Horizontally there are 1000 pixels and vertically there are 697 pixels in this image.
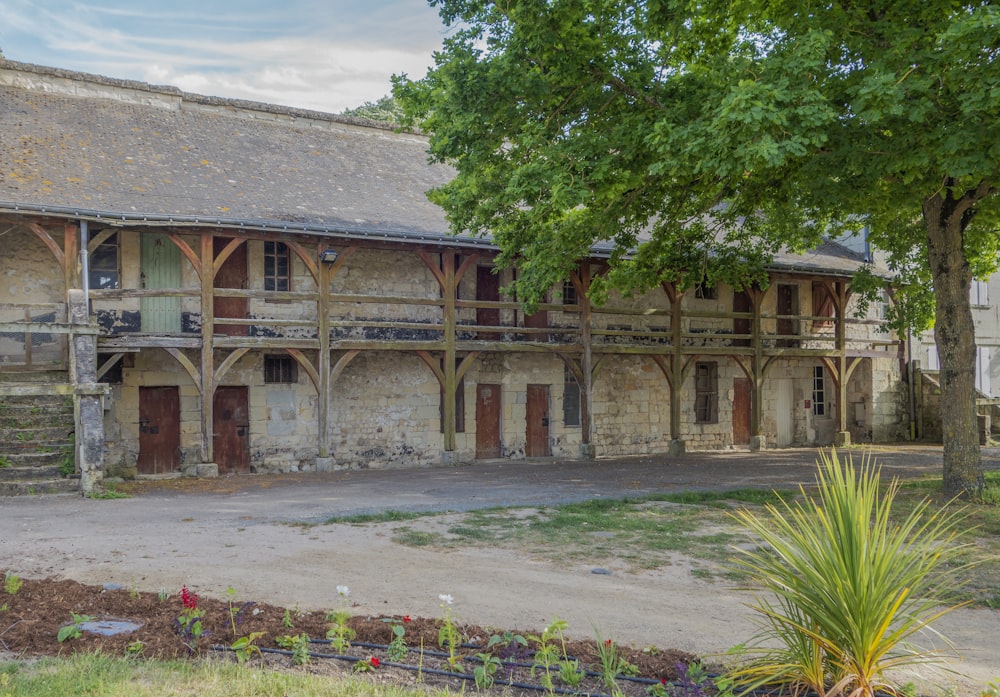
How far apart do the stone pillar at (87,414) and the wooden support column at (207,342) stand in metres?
2.08

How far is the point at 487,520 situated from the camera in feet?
33.2

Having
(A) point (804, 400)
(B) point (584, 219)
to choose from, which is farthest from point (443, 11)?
(A) point (804, 400)

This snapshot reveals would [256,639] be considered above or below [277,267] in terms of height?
below

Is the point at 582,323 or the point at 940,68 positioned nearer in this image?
the point at 940,68

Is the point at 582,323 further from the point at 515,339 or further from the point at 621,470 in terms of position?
the point at 621,470

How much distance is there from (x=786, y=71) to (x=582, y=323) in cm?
964

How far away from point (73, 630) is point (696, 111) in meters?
9.06

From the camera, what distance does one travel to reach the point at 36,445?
40.3ft

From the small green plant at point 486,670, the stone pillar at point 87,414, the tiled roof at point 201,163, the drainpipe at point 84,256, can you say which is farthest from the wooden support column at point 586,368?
the small green plant at point 486,670

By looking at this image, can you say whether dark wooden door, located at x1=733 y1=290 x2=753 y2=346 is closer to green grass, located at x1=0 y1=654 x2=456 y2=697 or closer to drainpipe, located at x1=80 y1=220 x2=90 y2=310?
drainpipe, located at x1=80 y1=220 x2=90 y2=310

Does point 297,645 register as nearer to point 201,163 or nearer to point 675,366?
point 201,163

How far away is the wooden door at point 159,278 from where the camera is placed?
48.5ft

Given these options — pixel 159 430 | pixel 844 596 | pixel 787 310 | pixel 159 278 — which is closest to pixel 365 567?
pixel 844 596

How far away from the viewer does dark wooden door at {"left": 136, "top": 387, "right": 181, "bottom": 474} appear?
14953mm
